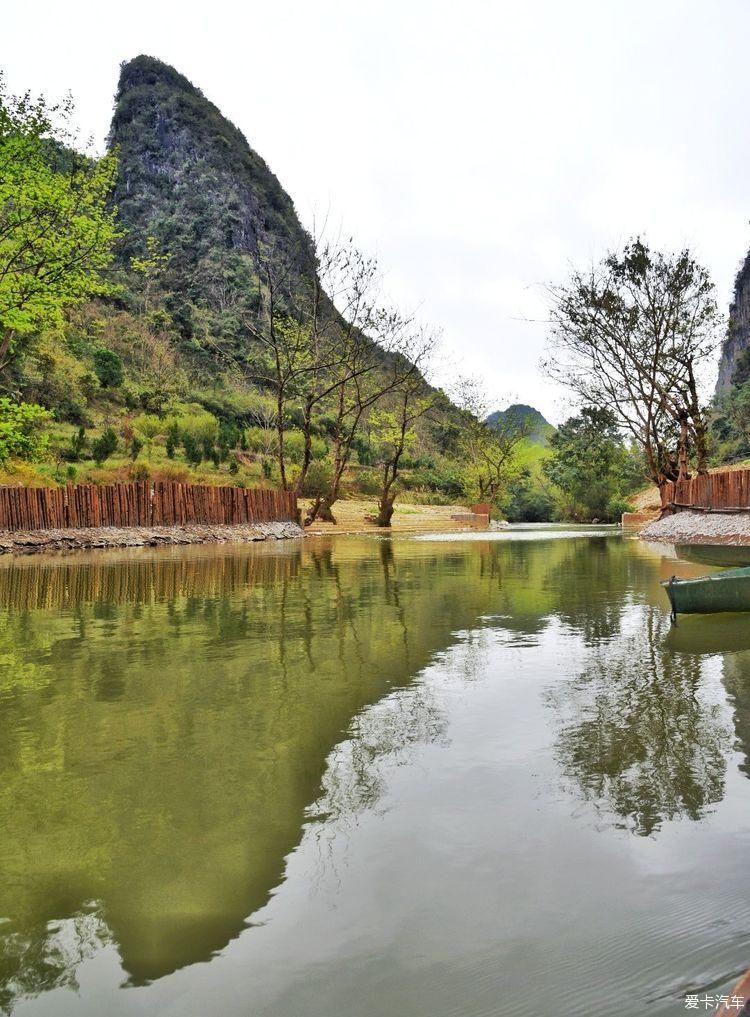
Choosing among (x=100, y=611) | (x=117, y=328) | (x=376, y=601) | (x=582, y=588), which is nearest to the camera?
(x=100, y=611)

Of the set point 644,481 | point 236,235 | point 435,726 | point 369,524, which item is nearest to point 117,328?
point 369,524

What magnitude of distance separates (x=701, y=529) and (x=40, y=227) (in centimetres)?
1975

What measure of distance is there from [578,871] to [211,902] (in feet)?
3.69

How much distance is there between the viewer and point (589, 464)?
48719 millimetres

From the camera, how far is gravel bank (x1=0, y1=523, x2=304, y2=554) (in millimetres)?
17344

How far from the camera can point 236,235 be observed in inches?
3374

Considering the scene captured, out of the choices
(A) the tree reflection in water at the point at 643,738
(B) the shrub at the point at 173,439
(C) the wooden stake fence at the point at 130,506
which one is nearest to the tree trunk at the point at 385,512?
(C) the wooden stake fence at the point at 130,506

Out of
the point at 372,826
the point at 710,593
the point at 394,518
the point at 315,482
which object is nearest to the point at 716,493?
the point at 710,593

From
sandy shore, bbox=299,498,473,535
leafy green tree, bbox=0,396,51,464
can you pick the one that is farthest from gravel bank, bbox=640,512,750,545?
leafy green tree, bbox=0,396,51,464

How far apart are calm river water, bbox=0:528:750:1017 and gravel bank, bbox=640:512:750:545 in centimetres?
1495

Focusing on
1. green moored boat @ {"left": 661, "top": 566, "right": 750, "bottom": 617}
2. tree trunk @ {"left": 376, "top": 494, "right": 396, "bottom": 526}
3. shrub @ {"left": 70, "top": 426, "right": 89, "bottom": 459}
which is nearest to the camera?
green moored boat @ {"left": 661, "top": 566, "right": 750, "bottom": 617}

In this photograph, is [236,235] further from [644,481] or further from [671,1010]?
[671,1010]

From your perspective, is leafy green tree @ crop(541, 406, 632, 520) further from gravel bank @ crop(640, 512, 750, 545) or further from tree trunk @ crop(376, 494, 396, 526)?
tree trunk @ crop(376, 494, 396, 526)

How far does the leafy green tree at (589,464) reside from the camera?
118 feet
